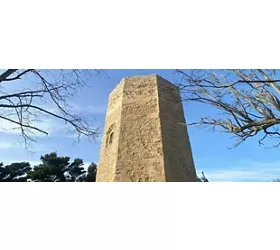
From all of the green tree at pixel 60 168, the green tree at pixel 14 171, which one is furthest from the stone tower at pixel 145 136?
the green tree at pixel 14 171

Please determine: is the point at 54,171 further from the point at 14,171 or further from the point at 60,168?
the point at 14,171

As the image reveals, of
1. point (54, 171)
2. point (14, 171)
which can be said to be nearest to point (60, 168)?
point (54, 171)

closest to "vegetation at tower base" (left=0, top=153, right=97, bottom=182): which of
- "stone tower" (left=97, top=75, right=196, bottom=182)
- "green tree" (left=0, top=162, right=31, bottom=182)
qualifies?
"green tree" (left=0, top=162, right=31, bottom=182)

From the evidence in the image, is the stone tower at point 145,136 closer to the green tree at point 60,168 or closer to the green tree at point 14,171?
the green tree at point 60,168

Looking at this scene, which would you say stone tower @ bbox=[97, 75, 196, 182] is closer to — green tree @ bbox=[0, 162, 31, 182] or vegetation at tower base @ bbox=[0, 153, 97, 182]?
vegetation at tower base @ bbox=[0, 153, 97, 182]

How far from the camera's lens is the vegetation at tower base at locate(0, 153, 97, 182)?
11.9 feet

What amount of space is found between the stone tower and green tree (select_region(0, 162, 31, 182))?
1.15 meters

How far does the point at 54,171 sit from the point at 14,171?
1322 mm

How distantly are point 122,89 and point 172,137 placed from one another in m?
1.22

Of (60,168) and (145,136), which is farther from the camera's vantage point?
(60,168)

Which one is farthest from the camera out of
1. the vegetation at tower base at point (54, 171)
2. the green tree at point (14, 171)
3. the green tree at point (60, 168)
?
the green tree at point (60, 168)

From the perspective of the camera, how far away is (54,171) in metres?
4.60

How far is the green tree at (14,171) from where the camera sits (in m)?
3.31
